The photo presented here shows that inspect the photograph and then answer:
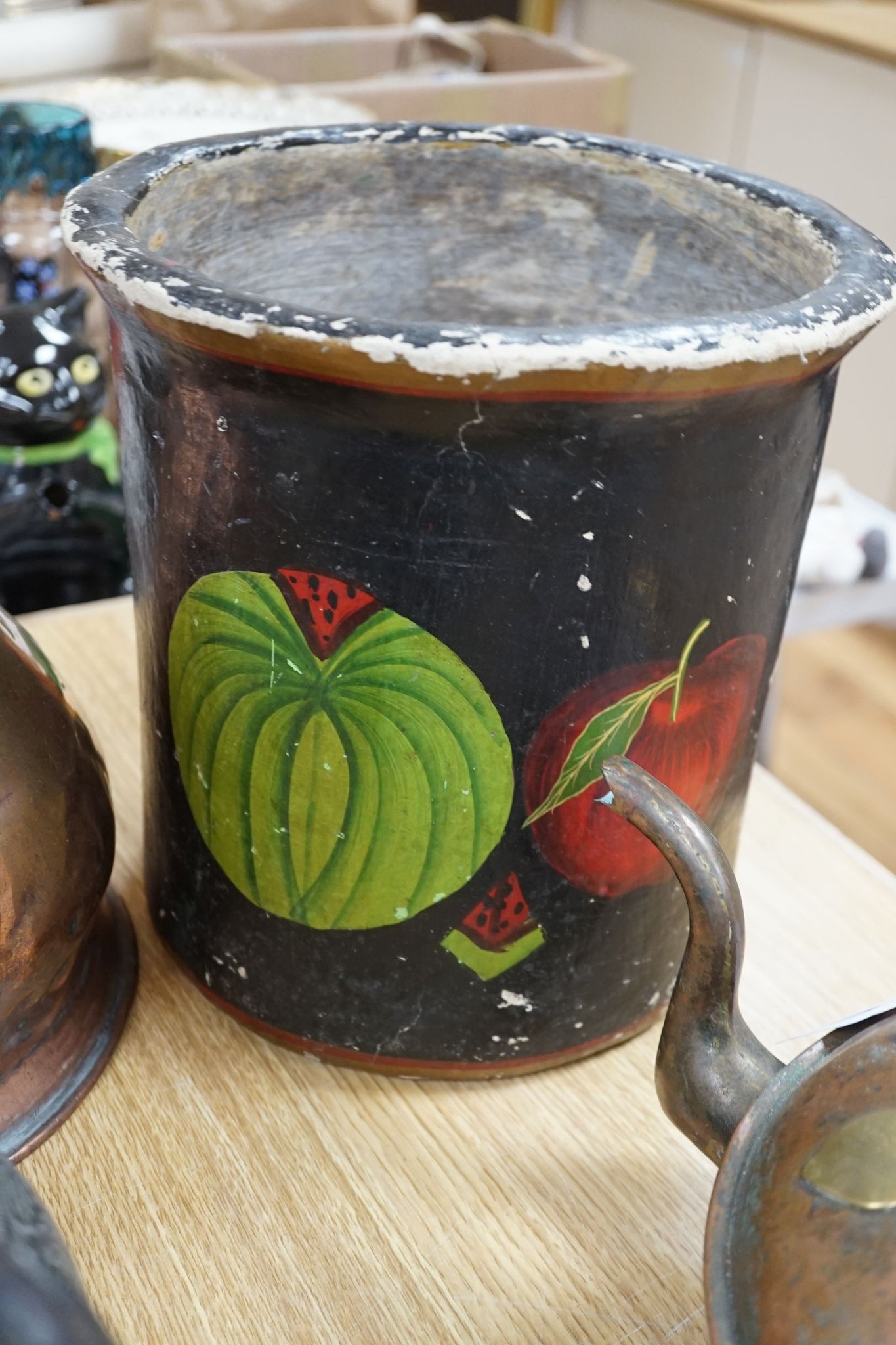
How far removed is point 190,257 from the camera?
494 millimetres

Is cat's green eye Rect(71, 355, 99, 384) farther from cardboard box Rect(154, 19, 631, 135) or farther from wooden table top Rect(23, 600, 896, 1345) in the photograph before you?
cardboard box Rect(154, 19, 631, 135)

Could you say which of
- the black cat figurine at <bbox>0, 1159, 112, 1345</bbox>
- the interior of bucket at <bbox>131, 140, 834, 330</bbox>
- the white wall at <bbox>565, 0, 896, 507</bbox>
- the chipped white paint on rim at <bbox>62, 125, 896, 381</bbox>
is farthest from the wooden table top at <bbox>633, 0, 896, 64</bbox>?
the black cat figurine at <bbox>0, 1159, 112, 1345</bbox>

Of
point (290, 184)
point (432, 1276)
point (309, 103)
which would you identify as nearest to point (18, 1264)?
point (432, 1276)

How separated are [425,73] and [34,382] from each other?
3.55 ft

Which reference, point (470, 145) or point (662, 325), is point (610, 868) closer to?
point (662, 325)

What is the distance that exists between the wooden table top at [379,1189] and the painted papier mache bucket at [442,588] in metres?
0.02

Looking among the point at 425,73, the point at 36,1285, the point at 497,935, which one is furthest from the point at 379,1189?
the point at 425,73

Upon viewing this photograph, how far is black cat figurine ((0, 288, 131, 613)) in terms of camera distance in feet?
2.21

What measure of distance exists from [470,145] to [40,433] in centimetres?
28

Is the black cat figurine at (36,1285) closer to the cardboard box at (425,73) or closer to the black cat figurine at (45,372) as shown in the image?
the black cat figurine at (45,372)

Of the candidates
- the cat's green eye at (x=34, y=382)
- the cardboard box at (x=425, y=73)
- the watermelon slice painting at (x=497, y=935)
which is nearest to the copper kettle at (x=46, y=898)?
the watermelon slice painting at (x=497, y=935)

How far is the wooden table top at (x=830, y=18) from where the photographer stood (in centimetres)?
179

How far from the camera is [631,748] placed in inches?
16.4

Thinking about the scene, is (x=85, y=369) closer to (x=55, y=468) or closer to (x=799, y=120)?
(x=55, y=468)
